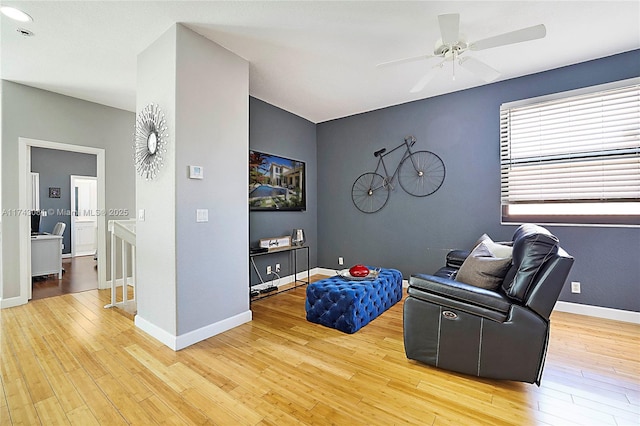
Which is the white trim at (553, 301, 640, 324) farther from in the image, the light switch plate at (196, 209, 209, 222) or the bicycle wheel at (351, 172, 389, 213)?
the light switch plate at (196, 209, 209, 222)

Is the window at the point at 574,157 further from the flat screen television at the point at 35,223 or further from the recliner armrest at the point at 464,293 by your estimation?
the flat screen television at the point at 35,223

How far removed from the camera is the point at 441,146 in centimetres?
411

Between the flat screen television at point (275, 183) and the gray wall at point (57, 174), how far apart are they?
640cm

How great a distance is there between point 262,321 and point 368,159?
3.05 meters

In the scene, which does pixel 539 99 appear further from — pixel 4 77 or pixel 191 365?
pixel 4 77

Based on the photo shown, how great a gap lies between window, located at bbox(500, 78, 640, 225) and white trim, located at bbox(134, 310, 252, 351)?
138 inches

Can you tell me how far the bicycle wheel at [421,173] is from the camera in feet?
13.6

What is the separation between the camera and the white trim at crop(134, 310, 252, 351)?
8.25 ft

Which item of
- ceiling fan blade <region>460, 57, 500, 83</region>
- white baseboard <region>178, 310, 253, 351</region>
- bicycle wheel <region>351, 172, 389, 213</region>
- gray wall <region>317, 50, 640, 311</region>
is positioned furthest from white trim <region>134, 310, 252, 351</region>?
ceiling fan blade <region>460, 57, 500, 83</region>

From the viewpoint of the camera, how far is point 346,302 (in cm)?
283

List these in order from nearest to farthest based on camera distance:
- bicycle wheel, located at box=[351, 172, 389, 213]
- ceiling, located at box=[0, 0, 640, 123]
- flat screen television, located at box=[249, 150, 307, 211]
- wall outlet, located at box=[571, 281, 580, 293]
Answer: ceiling, located at box=[0, 0, 640, 123] → wall outlet, located at box=[571, 281, 580, 293] → flat screen television, located at box=[249, 150, 307, 211] → bicycle wheel, located at box=[351, 172, 389, 213]

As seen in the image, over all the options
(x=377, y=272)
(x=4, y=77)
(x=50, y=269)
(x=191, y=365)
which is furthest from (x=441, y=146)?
(x=50, y=269)

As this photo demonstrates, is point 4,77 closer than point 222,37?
No

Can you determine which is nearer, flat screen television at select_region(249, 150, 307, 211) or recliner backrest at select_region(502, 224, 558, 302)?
recliner backrest at select_region(502, 224, 558, 302)
